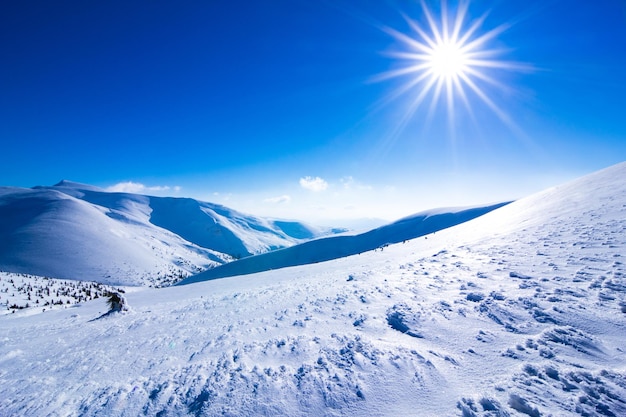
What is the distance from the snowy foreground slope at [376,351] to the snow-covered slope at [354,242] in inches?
1888

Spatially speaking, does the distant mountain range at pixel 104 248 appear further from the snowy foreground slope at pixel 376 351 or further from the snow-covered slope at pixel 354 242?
the snowy foreground slope at pixel 376 351

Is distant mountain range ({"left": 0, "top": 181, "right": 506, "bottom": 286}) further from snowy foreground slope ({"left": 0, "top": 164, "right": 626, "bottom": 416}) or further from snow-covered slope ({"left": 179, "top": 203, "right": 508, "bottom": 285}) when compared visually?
snowy foreground slope ({"left": 0, "top": 164, "right": 626, "bottom": 416})

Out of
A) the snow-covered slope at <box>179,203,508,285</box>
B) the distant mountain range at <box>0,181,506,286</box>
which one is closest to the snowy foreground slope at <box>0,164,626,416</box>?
the distant mountain range at <box>0,181,506,286</box>

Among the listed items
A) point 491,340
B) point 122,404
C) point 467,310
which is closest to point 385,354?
point 491,340

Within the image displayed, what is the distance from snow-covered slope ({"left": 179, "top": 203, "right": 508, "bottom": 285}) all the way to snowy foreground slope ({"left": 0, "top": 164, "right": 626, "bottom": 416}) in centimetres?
4795

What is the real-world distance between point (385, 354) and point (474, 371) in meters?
1.27

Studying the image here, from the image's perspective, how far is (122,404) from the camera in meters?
4.06

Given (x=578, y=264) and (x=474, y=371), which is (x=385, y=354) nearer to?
(x=474, y=371)

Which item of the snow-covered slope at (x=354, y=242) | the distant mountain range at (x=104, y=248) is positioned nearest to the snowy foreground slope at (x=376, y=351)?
the distant mountain range at (x=104, y=248)

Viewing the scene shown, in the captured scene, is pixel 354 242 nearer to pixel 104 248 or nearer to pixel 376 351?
pixel 104 248

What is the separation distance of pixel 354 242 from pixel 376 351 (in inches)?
2338

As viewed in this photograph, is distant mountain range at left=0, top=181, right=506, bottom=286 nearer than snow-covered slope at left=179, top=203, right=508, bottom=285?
Yes

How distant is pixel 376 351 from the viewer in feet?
14.9

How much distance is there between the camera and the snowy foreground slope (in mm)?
3477
